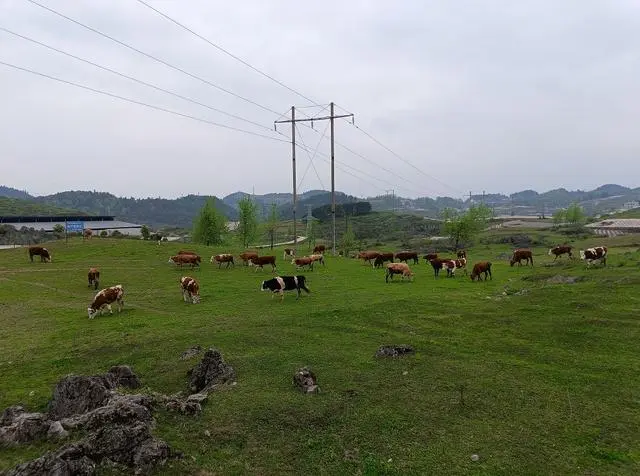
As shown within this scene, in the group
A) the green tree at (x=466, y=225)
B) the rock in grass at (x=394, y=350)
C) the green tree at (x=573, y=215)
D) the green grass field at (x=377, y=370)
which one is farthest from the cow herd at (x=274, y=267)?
the green tree at (x=573, y=215)

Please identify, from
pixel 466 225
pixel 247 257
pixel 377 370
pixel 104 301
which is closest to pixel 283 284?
pixel 104 301

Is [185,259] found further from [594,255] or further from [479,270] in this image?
[594,255]

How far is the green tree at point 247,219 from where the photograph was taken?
7388 cm

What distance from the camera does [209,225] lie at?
250 ft

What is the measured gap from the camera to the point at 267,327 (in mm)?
18609

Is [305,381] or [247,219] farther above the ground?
[247,219]

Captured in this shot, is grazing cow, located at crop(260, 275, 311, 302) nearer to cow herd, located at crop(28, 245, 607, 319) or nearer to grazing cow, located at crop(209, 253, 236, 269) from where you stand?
cow herd, located at crop(28, 245, 607, 319)

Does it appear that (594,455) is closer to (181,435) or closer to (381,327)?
(181,435)

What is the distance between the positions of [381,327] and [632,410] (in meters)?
9.22

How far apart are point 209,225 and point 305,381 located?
2617 inches

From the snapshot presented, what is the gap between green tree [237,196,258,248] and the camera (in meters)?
73.9

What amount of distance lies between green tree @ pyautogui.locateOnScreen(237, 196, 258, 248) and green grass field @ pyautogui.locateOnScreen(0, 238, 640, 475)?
45.7 meters

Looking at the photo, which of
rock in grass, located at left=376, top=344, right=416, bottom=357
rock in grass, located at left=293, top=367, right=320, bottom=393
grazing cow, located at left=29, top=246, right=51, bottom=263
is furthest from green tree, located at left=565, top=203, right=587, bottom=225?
rock in grass, located at left=293, top=367, right=320, bottom=393

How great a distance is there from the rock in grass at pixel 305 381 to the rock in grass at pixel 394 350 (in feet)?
9.76
